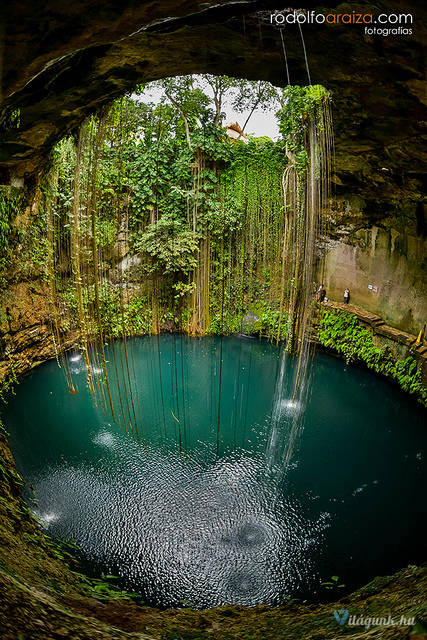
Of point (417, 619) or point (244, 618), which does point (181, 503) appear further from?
point (417, 619)

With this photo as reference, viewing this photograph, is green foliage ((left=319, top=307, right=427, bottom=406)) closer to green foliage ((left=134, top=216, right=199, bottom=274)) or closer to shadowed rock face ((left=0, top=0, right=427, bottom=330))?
shadowed rock face ((left=0, top=0, right=427, bottom=330))

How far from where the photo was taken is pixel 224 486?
4777mm

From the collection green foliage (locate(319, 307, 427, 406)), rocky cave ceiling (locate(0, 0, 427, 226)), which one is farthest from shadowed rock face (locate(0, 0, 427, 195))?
green foliage (locate(319, 307, 427, 406))

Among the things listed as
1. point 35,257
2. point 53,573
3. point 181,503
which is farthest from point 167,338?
point 53,573

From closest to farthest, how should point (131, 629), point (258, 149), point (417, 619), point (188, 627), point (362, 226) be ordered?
point (417, 619) → point (131, 629) → point (188, 627) → point (362, 226) → point (258, 149)

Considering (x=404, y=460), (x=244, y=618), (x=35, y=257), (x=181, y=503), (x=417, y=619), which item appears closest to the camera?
(x=417, y=619)

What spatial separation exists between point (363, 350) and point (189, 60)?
263 inches

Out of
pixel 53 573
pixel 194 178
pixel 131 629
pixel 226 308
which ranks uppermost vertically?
pixel 194 178

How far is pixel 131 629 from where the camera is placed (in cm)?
194

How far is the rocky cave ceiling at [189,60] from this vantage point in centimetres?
185

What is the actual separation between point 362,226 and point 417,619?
8.00 m

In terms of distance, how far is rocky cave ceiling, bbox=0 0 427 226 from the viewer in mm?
1851

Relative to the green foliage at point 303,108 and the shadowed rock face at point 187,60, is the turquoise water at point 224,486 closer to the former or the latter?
the shadowed rock face at point 187,60

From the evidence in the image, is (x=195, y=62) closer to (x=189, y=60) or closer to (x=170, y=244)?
(x=189, y=60)
